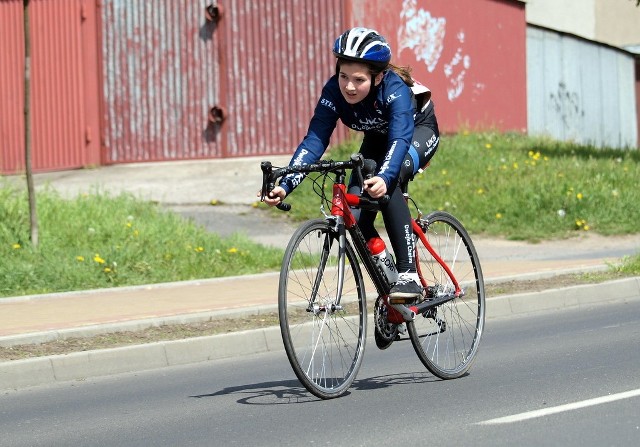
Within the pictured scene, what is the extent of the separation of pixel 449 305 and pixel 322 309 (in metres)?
1.45

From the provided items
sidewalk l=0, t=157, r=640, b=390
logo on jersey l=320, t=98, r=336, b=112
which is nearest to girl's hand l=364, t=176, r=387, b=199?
logo on jersey l=320, t=98, r=336, b=112

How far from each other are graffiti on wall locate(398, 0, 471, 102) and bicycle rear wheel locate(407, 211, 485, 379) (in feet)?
45.1

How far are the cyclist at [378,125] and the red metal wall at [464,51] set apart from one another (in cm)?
1385

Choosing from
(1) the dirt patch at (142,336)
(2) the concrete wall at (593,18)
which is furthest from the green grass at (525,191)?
(2) the concrete wall at (593,18)

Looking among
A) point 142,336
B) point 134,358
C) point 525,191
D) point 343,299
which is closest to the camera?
point 343,299

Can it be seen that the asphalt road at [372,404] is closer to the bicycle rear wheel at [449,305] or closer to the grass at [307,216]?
the bicycle rear wheel at [449,305]

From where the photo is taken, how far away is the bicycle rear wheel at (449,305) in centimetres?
777

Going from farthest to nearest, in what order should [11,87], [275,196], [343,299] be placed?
[11,87], [343,299], [275,196]

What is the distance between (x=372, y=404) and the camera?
7.07 metres

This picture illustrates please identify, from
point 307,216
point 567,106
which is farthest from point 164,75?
point 567,106

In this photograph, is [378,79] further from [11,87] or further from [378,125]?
[11,87]

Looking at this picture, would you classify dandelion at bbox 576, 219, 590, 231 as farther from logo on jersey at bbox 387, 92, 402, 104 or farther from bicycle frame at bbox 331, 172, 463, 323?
logo on jersey at bbox 387, 92, 402, 104

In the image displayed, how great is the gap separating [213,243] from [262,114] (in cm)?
725

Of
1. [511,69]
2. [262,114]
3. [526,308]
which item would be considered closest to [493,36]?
[511,69]
